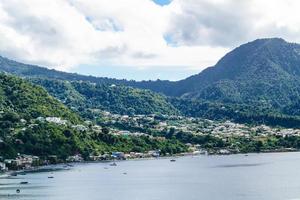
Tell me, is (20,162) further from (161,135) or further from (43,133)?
(161,135)

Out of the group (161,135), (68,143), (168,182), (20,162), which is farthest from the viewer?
(161,135)

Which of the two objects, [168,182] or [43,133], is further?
[43,133]

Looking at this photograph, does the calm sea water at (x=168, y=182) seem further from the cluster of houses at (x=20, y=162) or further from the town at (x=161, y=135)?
the town at (x=161, y=135)

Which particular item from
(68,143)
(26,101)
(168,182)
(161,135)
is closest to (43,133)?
(68,143)

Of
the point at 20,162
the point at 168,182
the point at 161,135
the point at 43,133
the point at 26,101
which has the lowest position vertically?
the point at 168,182

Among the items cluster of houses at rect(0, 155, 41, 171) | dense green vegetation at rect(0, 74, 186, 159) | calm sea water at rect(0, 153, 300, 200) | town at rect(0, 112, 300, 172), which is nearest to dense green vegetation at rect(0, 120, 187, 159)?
dense green vegetation at rect(0, 74, 186, 159)

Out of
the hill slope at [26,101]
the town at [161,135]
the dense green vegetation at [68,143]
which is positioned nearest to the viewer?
the town at [161,135]

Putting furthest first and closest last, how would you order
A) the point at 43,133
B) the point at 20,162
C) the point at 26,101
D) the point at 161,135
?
the point at 161,135 → the point at 26,101 → the point at 43,133 → the point at 20,162

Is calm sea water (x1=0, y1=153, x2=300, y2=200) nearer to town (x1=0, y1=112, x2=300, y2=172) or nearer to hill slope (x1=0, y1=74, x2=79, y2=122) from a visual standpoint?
town (x1=0, y1=112, x2=300, y2=172)

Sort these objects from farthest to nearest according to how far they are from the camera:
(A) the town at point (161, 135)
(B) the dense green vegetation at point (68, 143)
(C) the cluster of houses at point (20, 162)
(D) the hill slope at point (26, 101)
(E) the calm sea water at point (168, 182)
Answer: (D) the hill slope at point (26, 101)
(B) the dense green vegetation at point (68, 143)
(A) the town at point (161, 135)
(C) the cluster of houses at point (20, 162)
(E) the calm sea water at point (168, 182)

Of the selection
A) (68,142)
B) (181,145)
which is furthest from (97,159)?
(181,145)

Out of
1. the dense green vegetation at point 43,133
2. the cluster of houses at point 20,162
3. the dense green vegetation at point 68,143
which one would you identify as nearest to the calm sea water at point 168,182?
the cluster of houses at point 20,162
